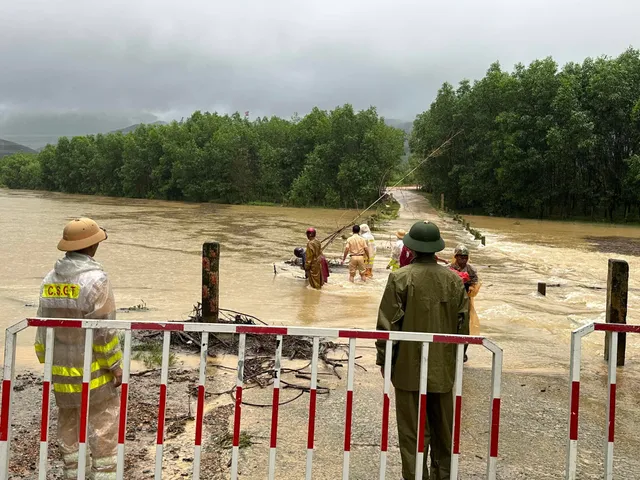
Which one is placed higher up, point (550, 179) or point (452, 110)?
point (452, 110)

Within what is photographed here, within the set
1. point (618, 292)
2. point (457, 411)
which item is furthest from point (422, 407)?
point (618, 292)

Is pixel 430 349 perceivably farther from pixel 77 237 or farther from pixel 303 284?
pixel 303 284

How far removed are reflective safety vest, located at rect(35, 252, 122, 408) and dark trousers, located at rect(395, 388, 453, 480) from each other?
2003 millimetres

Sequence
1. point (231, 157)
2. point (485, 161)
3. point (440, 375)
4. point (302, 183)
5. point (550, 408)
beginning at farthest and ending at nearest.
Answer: point (231, 157)
point (302, 183)
point (485, 161)
point (550, 408)
point (440, 375)

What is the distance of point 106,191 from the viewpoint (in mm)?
90500

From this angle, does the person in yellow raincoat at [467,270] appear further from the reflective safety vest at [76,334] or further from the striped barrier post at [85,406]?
the striped barrier post at [85,406]

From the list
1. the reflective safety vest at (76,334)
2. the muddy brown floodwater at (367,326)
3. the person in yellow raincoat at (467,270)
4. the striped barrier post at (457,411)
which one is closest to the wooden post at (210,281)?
the muddy brown floodwater at (367,326)

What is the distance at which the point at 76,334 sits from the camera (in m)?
3.70

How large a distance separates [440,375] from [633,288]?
13.0 meters

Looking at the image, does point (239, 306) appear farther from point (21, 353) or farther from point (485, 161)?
point (485, 161)

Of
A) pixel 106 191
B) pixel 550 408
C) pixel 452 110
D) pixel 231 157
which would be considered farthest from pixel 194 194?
pixel 550 408

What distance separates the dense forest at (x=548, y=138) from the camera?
133ft

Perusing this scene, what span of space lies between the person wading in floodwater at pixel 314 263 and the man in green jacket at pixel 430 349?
9.47 metres

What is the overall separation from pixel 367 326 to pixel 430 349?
20.6 ft
